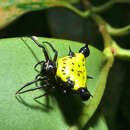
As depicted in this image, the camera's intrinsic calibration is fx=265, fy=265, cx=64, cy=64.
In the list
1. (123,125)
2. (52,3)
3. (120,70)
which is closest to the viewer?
(52,3)

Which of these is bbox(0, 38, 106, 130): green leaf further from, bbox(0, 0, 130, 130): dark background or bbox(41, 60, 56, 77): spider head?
bbox(0, 0, 130, 130): dark background

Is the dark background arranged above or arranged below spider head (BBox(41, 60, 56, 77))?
below

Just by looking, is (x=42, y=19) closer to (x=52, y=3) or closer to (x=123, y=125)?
(x=52, y=3)

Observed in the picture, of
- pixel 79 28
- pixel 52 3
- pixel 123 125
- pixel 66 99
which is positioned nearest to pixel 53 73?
pixel 66 99

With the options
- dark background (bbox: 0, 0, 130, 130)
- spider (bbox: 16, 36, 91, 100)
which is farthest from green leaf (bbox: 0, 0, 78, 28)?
spider (bbox: 16, 36, 91, 100)

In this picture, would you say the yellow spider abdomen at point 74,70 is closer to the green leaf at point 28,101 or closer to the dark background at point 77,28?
the green leaf at point 28,101

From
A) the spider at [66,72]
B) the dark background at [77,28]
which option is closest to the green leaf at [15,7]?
the dark background at [77,28]

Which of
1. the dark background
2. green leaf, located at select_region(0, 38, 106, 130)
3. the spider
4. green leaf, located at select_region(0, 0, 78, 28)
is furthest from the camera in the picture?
the dark background
